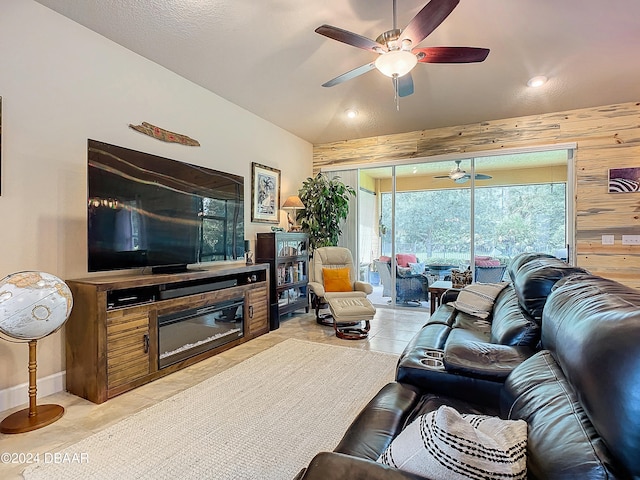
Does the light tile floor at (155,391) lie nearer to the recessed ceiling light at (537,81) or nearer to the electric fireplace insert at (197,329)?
the electric fireplace insert at (197,329)

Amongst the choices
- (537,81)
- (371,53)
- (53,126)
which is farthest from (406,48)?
(53,126)

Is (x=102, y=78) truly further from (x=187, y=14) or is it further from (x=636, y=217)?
(x=636, y=217)

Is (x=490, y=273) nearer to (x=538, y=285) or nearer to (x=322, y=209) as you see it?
(x=322, y=209)

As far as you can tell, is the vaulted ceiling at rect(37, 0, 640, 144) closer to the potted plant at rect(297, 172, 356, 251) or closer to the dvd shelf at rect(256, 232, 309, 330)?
the potted plant at rect(297, 172, 356, 251)

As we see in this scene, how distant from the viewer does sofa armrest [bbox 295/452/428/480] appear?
0.75m

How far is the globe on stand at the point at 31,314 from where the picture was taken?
6.41 feet

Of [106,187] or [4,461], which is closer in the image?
[4,461]

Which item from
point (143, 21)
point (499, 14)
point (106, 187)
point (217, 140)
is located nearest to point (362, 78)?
point (499, 14)

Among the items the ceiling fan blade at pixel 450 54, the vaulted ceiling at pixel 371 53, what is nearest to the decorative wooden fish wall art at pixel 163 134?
the vaulted ceiling at pixel 371 53

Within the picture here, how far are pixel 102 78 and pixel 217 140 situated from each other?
1354 mm

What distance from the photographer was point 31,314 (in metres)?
1.99

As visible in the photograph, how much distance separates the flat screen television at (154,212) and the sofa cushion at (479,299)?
2463 mm

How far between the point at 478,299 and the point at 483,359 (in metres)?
1.56

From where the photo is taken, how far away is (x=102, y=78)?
2863mm
